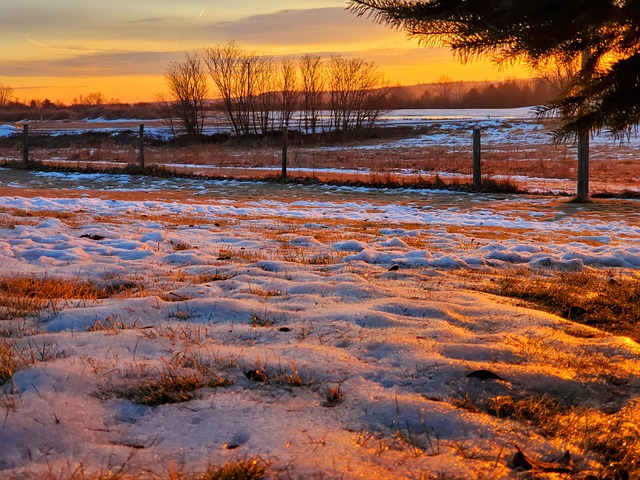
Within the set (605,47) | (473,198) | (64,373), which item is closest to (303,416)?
(64,373)

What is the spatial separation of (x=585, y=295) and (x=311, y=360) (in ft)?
8.52

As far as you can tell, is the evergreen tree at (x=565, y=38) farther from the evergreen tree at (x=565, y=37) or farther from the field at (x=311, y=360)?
the field at (x=311, y=360)

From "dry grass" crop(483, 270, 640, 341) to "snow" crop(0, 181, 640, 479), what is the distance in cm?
32

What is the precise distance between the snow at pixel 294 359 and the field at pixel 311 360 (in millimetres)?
11

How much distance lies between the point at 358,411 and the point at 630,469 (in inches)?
38.9

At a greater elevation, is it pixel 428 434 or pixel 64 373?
pixel 64 373

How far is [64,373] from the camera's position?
239 centimetres

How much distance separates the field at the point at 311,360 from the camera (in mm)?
1944

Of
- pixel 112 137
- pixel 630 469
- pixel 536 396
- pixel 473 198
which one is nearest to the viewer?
pixel 630 469

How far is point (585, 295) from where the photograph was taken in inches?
169

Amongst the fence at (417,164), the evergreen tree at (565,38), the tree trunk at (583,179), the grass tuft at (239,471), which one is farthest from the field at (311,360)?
the fence at (417,164)

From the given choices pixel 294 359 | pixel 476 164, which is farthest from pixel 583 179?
pixel 294 359

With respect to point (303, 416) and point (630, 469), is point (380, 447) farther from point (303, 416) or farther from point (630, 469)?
point (630, 469)

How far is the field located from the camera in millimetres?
1944
